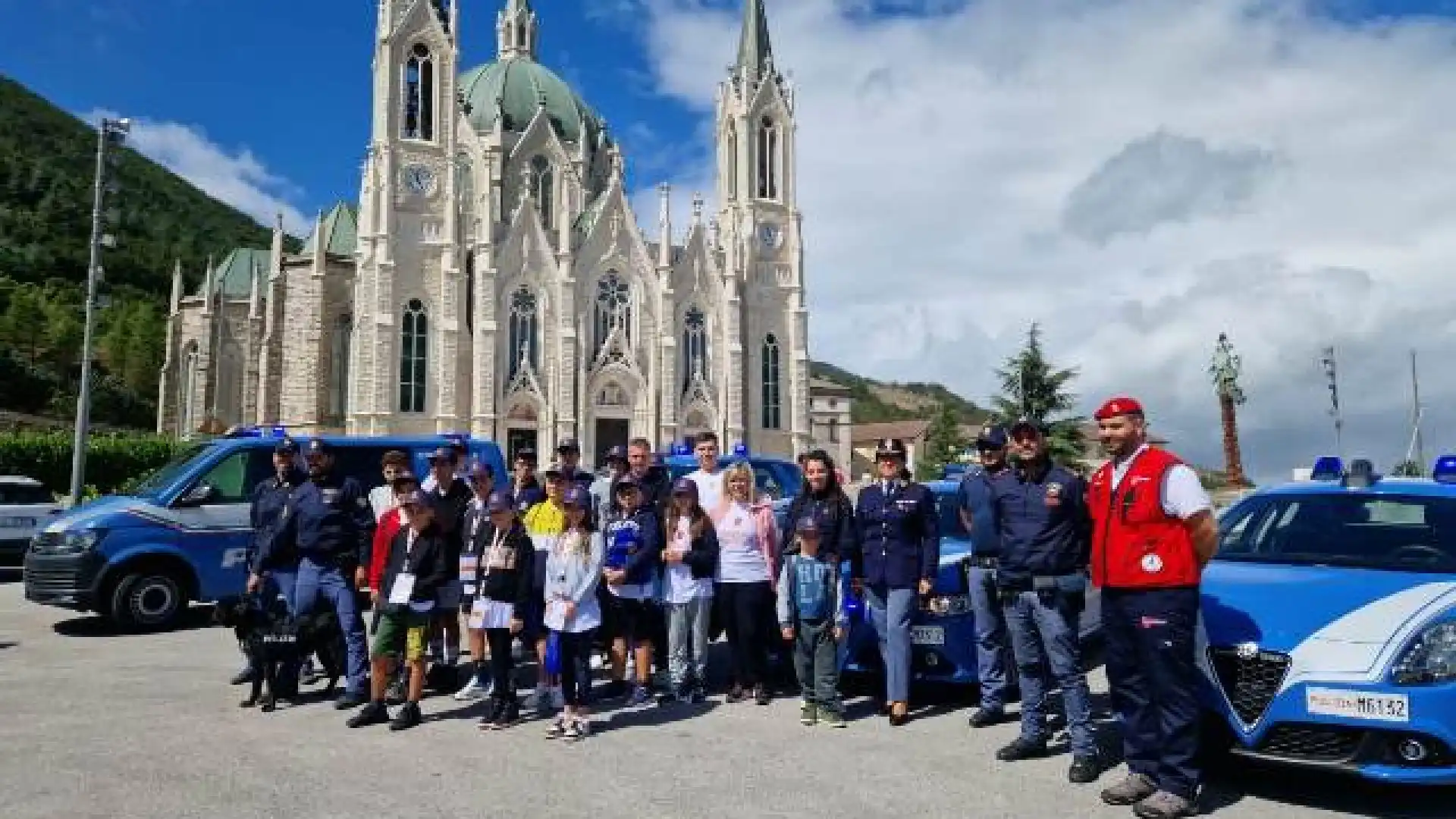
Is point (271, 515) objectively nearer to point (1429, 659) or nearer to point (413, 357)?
point (1429, 659)

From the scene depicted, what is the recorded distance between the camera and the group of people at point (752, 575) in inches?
203

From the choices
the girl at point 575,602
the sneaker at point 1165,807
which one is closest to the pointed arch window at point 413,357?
the girl at point 575,602

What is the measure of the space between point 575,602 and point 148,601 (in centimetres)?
682

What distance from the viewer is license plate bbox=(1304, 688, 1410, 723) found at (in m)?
4.68

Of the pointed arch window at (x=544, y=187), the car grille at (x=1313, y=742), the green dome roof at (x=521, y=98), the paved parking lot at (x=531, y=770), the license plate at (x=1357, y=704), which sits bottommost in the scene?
the paved parking lot at (x=531, y=770)

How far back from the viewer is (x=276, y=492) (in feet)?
26.2

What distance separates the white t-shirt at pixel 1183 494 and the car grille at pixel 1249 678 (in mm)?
830

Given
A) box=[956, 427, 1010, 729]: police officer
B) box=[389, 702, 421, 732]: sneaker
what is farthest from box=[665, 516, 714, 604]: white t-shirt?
box=[956, 427, 1010, 729]: police officer

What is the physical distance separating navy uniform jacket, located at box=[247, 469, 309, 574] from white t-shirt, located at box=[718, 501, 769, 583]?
11.0 ft

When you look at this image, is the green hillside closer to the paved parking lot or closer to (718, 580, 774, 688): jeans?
the paved parking lot

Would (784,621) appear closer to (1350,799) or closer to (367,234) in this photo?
(1350,799)

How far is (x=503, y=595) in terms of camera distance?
276 inches

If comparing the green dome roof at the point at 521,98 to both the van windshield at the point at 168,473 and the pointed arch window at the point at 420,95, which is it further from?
the van windshield at the point at 168,473

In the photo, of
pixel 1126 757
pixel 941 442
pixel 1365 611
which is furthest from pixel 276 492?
pixel 941 442
